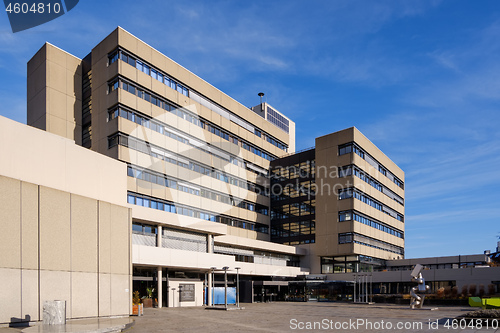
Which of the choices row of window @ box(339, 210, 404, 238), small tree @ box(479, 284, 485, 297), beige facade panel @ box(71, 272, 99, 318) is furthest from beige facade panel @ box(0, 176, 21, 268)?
row of window @ box(339, 210, 404, 238)

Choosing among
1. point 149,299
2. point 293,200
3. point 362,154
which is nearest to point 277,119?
point 293,200

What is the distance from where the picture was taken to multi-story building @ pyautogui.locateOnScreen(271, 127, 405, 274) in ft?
222

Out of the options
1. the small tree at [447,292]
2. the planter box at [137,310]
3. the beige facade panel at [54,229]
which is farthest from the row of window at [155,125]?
the small tree at [447,292]

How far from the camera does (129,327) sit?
23.0m

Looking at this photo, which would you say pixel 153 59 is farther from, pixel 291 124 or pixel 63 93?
pixel 291 124

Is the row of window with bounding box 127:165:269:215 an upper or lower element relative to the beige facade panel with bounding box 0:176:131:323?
upper

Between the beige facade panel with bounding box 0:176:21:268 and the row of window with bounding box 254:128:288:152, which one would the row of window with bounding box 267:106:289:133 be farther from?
the beige facade panel with bounding box 0:176:21:268

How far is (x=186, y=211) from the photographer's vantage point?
57.6m

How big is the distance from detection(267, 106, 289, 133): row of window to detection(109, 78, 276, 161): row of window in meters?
22.2

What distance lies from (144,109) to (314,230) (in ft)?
112

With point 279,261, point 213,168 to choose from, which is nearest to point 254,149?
point 213,168

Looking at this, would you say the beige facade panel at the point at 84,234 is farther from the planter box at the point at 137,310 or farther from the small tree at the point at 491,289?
the small tree at the point at 491,289

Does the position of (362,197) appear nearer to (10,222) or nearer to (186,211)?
(186,211)

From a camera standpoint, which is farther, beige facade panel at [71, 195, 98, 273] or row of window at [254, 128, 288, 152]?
row of window at [254, 128, 288, 152]
